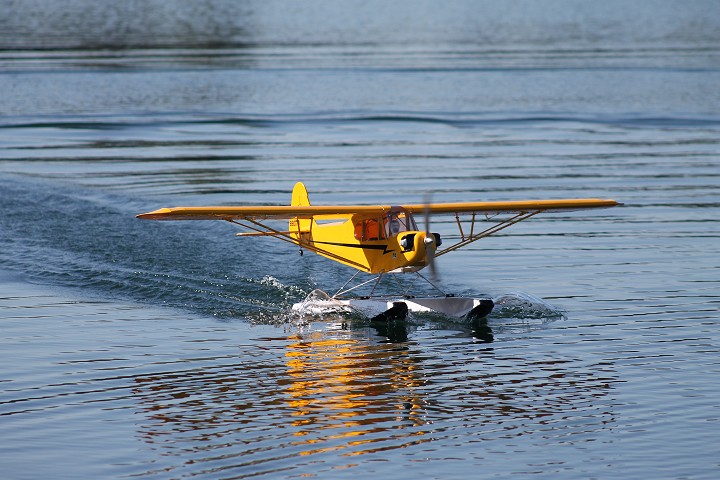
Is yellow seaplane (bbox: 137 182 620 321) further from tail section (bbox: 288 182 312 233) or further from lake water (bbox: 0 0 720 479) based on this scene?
tail section (bbox: 288 182 312 233)

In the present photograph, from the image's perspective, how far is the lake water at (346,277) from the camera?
12.4 meters

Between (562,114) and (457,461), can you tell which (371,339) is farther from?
(562,114)

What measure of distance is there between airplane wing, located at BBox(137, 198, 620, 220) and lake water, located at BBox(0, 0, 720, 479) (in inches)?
60.0

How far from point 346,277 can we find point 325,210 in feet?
11.5

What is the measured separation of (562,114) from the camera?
41.1 m

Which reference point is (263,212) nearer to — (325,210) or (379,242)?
(325,210)

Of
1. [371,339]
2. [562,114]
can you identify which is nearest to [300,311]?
[371,339]

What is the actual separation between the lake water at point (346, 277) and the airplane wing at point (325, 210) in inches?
60.0

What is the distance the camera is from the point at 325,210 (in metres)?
17.6

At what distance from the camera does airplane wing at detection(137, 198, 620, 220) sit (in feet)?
54.5

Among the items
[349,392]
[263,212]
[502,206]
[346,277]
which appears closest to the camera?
[349,392]

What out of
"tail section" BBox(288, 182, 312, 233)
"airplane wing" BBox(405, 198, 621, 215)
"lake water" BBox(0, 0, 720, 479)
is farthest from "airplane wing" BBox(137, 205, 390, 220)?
"tail section" BBox(288, 182, 312, 233)

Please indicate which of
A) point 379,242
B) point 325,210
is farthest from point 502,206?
point 325,210

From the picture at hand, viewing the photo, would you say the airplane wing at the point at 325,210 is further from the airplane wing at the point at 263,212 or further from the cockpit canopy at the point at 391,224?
the cockpit canopy at the point at 391,224
